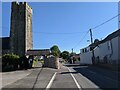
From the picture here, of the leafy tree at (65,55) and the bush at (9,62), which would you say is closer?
the bush at (9,62)

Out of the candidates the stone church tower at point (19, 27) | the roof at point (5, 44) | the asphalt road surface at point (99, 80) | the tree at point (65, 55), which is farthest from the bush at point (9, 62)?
the tree at point (65, 55)

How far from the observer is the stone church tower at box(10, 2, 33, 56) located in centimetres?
8600

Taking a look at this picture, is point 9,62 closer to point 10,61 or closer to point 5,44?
point 10,61

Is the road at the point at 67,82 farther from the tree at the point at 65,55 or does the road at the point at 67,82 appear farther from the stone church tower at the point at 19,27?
the tree at the point at 65,55

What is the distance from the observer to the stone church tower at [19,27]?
86.0 meters

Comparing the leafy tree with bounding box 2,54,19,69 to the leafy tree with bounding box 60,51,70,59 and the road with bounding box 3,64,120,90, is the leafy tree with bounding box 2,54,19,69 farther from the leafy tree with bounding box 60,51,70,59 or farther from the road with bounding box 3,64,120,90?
the leafy tree with bounding box 60,51,70,59

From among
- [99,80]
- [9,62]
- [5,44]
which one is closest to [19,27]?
[5,44]

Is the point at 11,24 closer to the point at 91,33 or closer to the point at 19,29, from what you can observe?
the point at 19,29

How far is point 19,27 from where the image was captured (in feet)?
285

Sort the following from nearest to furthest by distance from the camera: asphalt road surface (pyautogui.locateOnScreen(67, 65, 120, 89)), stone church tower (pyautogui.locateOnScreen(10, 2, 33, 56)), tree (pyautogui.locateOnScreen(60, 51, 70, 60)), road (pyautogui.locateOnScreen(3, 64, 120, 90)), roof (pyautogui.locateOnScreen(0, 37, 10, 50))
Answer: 1. asphalt road surface (pyautogui.locateOnScreen(67, 65, 120, 89))
2. road (pyautogui.locateOnScreen(3, 64, 120, 90))
3. stone church tower (pyautogui.locateOnScreen(10, 2, 33, 56))
4. roof (pyautogui.locateOnScreen(0, 37, 10, 50))
5. tree (pyautogui.locateOnScreen(60, 51, 70, 60))

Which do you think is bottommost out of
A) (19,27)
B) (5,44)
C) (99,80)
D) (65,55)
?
(99,80)

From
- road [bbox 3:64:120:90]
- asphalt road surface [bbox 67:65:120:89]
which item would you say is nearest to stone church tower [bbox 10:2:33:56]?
asphalt road surface [bbox 67:65:120:89]

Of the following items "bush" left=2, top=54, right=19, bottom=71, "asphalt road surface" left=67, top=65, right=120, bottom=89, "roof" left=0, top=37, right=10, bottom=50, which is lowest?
"asphalt road surface" left=67, top=65, right=120, bottom=89

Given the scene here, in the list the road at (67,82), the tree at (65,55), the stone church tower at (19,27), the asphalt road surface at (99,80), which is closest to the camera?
the asphalt road surface at (99,80)
